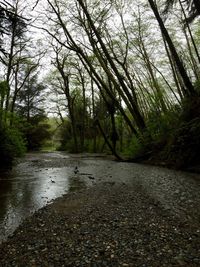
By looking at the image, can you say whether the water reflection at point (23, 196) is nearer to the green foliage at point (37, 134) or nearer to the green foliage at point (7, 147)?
the green foliage at point (7, 147)

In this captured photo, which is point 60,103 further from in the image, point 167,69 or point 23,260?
point 23,260

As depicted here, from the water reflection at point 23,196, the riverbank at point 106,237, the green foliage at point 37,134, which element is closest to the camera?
the riverbank at point 106,237

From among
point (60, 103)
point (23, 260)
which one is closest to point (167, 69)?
point (60, 103)

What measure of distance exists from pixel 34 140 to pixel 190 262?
1428 inches

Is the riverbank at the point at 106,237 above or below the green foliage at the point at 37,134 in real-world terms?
below

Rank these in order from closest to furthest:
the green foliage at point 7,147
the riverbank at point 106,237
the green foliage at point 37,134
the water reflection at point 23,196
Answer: the riverbank at point 106,237
the water reflection at point 23,196
the green foliage at point 7,147
the green foliage at point 37,134

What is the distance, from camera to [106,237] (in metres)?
3.41

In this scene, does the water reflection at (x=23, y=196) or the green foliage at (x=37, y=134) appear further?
the green foliage at (x=37, y=134)

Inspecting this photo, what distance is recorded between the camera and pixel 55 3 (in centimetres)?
1714

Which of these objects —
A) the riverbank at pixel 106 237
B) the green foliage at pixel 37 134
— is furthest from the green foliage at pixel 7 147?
the green foliage at pixel 37 134

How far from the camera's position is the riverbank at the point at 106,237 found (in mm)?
2834

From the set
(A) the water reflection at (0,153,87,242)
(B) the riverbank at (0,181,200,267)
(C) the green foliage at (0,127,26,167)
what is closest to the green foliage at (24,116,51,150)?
(C) the green foliage at (0,127,26,167)

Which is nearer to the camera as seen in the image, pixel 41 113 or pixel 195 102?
pixel 195 102

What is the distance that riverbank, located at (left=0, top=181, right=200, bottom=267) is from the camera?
112 inches
